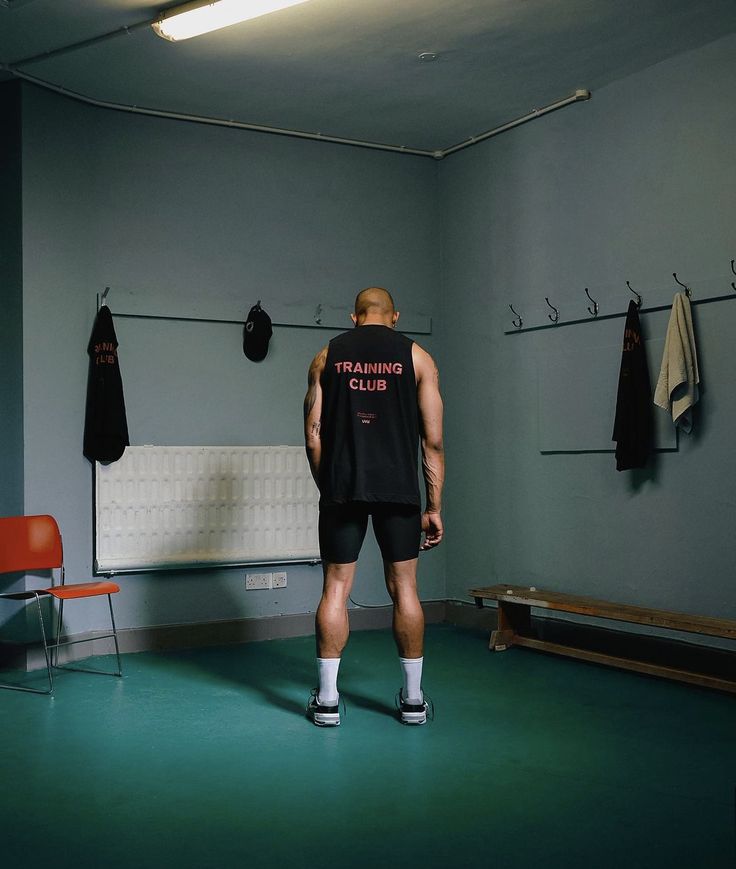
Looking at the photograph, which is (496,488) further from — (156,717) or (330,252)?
(156,717)

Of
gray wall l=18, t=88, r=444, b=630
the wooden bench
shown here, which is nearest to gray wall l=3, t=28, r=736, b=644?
gray wall l=18, t=88, r=444, b=630

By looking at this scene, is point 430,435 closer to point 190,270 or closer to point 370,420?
point 370,420

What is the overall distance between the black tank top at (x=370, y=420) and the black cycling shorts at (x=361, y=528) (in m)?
0.06

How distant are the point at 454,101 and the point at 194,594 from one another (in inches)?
126

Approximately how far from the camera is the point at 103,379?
5211mm

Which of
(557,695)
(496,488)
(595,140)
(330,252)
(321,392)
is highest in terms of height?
(595,140)

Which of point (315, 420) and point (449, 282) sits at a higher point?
point (449, 282)

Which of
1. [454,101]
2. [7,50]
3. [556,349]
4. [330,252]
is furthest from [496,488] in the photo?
[7,50]

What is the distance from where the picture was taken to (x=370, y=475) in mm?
3705

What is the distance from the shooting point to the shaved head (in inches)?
153

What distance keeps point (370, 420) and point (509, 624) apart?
214 centimetres

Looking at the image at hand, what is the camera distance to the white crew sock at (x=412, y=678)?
3781 millimetres

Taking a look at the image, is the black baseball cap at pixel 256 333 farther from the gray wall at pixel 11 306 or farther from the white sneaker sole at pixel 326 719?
the white sneaker sole at pixel 326 719

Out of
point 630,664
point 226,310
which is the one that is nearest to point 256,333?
point 226,310
